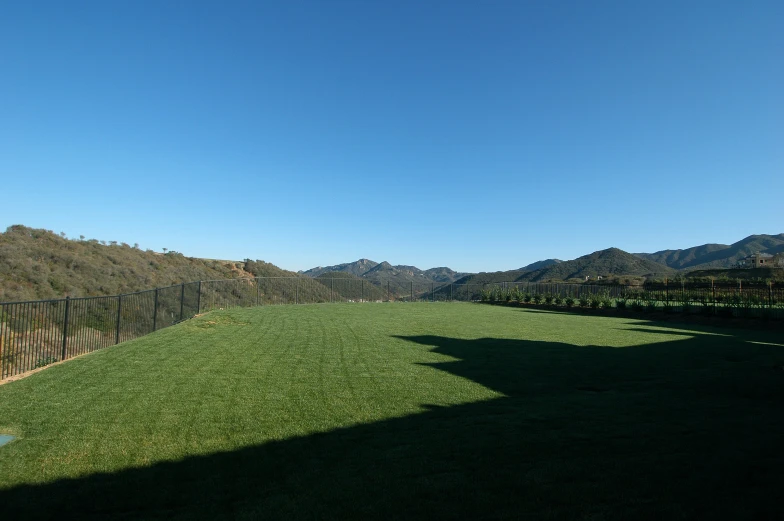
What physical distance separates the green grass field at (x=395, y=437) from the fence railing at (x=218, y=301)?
1.83 meters

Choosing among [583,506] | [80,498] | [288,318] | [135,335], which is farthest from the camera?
[288,318]

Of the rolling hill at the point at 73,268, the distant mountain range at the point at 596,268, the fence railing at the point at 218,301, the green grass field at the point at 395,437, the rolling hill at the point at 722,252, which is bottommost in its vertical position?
the green grass field at the point at 395,437

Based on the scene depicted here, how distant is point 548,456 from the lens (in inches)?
162

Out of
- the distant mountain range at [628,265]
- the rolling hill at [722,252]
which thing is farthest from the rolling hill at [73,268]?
the rolling hill at [722,252]

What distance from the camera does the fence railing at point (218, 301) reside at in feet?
35.2

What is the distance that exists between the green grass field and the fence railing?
1.83m

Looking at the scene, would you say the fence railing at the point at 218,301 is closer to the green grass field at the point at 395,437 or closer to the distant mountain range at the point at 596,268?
the green grass field at the point at 395,437

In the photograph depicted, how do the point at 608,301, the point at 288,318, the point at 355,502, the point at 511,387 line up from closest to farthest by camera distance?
the point at 355,502 < the point at 511,387 < the point at 288,318 < the point at 608,301

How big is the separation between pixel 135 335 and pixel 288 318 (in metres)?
5.74

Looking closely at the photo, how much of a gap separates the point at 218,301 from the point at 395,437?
24894 mm

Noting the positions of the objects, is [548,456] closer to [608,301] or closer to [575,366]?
[575,366]

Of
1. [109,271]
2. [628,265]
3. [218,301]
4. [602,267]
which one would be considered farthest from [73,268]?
[628,265]

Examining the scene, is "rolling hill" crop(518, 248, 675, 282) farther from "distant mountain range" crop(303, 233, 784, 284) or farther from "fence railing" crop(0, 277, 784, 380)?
"fence railing" crop(0, 277, 784, 380)

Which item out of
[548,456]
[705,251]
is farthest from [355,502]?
[705,251]
